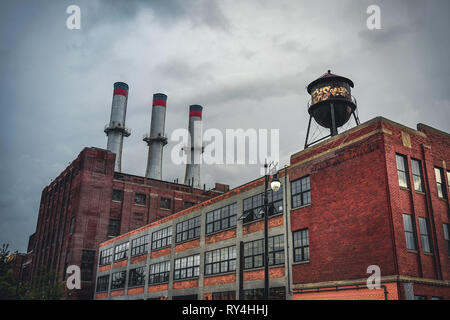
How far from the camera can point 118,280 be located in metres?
45.3

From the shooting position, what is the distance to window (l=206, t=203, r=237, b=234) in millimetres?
30797

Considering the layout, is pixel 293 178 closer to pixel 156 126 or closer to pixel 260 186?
pixel 260 186

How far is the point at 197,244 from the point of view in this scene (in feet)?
111

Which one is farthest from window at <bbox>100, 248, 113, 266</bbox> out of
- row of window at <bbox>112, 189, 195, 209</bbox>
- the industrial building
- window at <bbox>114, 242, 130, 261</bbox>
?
the industrial building

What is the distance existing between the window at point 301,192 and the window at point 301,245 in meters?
1.82

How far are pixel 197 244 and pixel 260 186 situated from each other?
30.0 feet

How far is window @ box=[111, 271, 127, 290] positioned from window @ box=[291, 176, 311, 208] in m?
26.1

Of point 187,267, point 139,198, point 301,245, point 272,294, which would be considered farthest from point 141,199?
point 301,245

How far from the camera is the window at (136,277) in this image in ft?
135

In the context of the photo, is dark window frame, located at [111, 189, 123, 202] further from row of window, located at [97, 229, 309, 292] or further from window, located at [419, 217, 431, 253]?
window, located at [419, 217, 431, 253]

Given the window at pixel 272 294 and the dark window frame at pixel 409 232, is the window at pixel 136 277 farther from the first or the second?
the dark window frame at pixel 409 232

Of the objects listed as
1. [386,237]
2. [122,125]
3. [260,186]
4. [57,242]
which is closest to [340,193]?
[386,237]

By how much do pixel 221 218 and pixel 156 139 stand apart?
151 feet

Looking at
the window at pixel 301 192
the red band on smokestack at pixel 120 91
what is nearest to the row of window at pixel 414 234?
the window at pixel 301 192
